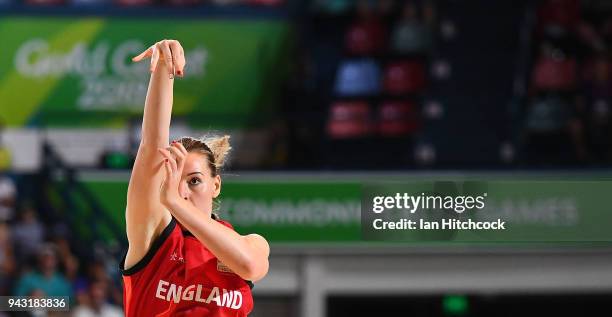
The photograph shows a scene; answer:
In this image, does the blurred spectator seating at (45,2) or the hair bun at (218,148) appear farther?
the blurred spectator seating at (45,2)

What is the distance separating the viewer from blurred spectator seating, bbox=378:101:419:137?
45.7ft

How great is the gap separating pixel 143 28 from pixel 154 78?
10684 mm

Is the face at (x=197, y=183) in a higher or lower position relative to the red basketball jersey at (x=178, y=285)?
higher

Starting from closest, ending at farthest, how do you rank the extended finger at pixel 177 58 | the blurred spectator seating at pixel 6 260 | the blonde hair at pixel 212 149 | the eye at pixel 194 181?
the extended finger at pixel 177 58
the eye at pixel 194 181
the blonde hair at pixel 212 149
the blurred spectator seating at pixel 6 260

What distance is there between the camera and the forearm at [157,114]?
12.1ft

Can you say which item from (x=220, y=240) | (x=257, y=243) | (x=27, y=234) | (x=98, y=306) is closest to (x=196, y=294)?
(x=257, y=243)

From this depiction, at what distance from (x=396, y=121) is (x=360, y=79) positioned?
2.29ft

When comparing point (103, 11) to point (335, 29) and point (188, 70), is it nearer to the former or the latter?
point (188, 70)

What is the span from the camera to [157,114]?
370 cm

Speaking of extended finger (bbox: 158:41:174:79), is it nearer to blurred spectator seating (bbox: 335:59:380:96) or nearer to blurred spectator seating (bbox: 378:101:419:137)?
blurred spectator seating (bbox: 378:101:419:137)

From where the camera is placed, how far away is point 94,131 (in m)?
13.9

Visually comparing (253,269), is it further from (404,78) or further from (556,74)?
(404,78)

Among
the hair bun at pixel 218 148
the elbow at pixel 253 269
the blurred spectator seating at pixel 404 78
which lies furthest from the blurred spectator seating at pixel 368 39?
the elbow at pixel 253 269

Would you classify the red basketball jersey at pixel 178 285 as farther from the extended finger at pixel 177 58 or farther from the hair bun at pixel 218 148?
the extended finger at pixel 177 58
